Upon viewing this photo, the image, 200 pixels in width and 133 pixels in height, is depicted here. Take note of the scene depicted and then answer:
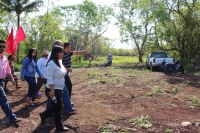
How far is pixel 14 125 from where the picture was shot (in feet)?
15.8

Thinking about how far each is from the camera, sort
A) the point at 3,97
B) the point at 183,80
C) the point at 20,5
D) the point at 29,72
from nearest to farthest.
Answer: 1. the point at 3,97
2. the point at 29,72
3. the point at 183,80
4. the point at 20,5

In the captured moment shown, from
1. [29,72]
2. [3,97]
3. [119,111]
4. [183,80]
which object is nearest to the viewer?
[3,97]

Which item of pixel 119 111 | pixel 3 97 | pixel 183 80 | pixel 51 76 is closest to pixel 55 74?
pixel 51 76

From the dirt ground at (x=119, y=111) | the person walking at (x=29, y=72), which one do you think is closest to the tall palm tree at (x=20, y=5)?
the dirt ground at (x=119, y=111)

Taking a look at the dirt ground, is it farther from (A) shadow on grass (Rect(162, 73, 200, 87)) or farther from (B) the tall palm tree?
(B) the tall palm tree

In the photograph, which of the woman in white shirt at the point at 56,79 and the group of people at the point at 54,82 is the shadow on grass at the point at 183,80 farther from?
the woman in white shirt at the point at 56,79

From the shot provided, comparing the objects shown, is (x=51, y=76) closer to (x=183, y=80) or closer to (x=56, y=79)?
(x=56, y=79)

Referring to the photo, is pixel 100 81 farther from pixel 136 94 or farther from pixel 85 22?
pixel 85 22

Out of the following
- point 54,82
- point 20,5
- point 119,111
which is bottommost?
point 119,111

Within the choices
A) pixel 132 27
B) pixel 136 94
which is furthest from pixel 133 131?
pixel 132 27

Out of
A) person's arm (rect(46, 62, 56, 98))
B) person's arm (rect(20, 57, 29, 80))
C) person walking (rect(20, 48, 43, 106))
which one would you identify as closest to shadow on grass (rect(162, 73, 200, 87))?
person walking (rect(20, 48, 43, 106))

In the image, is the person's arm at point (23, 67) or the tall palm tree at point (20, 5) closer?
the person's arm at point (23, 67)

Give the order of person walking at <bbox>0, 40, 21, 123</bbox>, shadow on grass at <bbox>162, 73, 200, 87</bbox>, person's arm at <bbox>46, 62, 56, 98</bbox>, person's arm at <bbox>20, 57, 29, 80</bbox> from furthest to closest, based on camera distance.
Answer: shadow on grass at <bbox>162, 73, 200, 87</bbox>
person's arm at <bbox>20, 57, 29, 80</bbox>
person walking at <bbox>0, 40, 21, 123</bbox>
person's arm at <bbox>46, 62, 56, 98</bbox>

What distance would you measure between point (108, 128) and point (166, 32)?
814 inches
